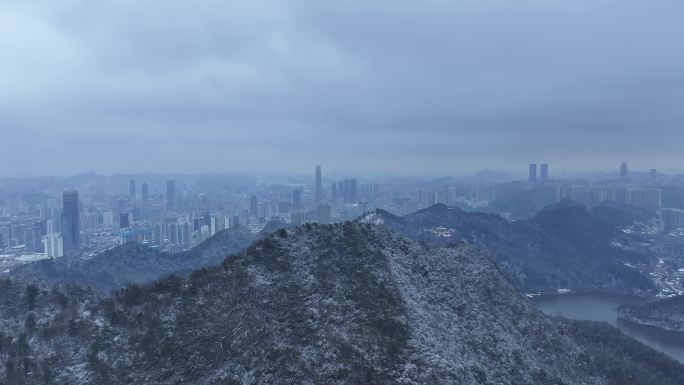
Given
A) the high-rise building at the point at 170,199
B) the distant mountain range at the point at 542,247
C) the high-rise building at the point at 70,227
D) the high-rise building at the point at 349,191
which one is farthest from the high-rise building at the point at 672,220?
the high-rise building at the point at 170,199

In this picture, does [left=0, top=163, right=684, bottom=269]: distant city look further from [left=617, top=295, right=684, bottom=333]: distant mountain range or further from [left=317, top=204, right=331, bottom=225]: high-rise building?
[left=617, top=295, right=684, bottom=333]: distant mountain range

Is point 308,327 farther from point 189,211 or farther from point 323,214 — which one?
point 189,211

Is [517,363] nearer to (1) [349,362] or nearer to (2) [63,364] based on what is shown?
(1) [349,362]

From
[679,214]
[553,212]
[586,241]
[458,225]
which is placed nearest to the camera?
[458,225]

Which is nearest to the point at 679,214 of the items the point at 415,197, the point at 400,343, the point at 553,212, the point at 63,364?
the point at 553,212

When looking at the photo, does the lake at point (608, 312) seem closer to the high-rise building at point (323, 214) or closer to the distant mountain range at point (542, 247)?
the distant mountain range at point (542, 247)

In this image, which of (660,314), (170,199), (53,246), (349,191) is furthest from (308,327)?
(170,199)
